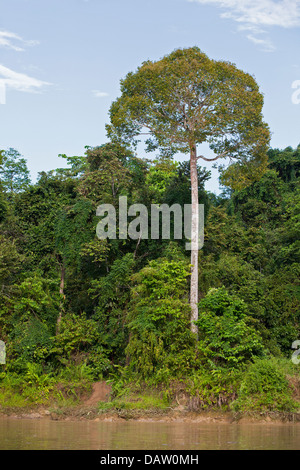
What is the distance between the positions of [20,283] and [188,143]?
7998 millimetres

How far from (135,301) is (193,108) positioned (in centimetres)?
682

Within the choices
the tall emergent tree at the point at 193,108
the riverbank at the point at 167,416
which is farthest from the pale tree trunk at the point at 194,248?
the riverbank at the point at 167,416

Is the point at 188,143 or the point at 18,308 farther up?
the point at 188,143

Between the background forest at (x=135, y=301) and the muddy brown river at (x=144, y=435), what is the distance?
194cm

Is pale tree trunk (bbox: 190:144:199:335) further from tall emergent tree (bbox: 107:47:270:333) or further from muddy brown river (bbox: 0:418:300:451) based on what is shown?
muddy brown river (bbox: 0:418:300:451)

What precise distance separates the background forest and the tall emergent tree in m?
1.13

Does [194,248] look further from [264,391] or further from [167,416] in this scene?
[167,416]

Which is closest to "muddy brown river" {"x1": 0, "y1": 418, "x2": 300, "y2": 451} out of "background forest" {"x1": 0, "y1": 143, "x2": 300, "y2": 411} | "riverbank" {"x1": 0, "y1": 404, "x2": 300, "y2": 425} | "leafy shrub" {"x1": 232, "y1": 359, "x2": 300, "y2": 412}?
"riverbank" {"x1": 0, "y1": 404, "x2": 300, "y2": 425}

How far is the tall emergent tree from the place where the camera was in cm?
1978

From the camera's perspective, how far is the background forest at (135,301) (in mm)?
17625

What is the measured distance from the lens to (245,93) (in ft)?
66.5
